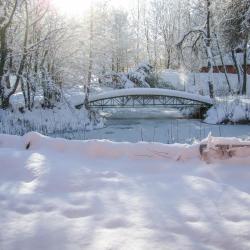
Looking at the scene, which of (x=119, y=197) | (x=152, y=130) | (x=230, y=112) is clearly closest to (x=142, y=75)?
(x=230, y=112)

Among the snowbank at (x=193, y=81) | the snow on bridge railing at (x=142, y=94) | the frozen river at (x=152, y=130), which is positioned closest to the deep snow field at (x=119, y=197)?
the frozen river at (x=152, y=130)

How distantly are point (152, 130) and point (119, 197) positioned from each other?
1357 cm

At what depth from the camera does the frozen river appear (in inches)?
578

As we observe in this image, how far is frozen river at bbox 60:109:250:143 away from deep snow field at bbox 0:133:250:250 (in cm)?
725

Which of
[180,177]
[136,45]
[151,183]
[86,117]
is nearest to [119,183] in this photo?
[151,183]

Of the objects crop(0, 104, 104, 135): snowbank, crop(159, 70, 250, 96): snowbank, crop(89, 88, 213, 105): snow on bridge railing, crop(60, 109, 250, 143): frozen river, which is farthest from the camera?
crop(159, 70, 250, 96): snowbank

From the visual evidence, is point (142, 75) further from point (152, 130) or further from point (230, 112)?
point (152, 130)

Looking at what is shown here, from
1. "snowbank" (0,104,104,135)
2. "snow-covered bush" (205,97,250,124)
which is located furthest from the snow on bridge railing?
"snowbank" (0,104,104,135)

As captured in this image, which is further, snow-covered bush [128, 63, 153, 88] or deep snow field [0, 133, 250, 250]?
snow-covered bush [128, 63, 153, 88]

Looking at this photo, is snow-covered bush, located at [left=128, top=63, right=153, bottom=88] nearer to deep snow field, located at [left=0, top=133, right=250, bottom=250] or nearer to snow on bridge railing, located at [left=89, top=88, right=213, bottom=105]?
snow on bridge railing, located at [left=89, top=88, right=213, bottom=105]

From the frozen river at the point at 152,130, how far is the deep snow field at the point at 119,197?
23.8 feet

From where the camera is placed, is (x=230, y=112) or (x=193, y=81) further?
(x=193, y=81)

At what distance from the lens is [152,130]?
679 inches

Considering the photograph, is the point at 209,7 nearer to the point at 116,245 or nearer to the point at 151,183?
the point at 151,183
